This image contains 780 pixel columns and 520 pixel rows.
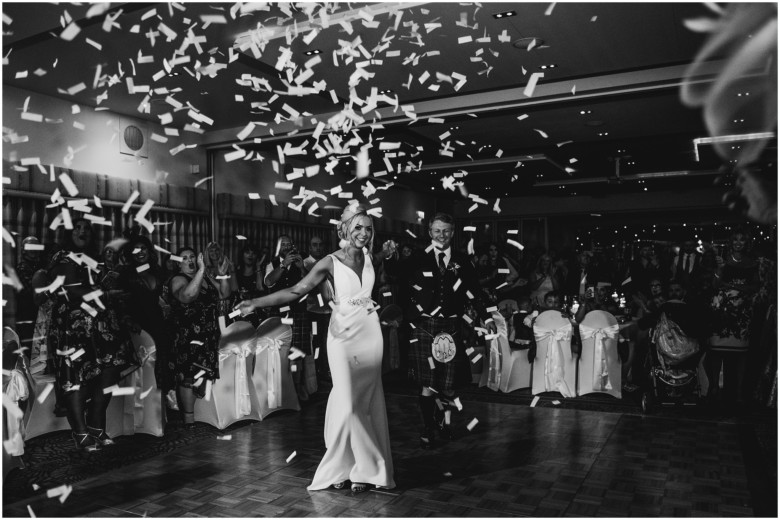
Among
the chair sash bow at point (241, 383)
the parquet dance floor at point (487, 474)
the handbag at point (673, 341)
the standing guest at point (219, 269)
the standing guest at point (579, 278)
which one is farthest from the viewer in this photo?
the standing guest at point (579, 278)

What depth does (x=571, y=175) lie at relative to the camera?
41.0 feet

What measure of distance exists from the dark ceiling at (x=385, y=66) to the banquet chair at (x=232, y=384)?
225 centimetres

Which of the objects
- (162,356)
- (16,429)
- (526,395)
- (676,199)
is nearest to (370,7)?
(162,356)

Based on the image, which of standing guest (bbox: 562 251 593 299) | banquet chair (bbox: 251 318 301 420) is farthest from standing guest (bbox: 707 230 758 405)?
banquet chair (bbox: 251 318 301 420)

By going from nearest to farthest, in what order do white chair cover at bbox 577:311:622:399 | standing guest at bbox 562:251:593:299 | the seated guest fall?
1. white chair cover at bbox 577:311:622:399
2. the seated guest
3. standing guest at bbox 562:251:593:299

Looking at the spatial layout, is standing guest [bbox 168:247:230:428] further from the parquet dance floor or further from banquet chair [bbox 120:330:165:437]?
the parquet dance floor

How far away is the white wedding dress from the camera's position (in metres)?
3.61

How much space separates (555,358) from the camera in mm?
6480

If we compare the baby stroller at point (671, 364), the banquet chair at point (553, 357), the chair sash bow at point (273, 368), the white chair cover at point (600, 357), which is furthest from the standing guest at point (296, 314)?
the baby stroller at point (671, 364)

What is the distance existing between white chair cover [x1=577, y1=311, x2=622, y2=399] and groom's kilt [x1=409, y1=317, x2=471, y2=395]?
6.99 feet

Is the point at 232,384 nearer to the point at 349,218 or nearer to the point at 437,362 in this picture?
the point at 437,362

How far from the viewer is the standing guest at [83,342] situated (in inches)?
177

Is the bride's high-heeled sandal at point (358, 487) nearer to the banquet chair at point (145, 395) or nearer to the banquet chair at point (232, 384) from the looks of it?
the banquet chair at point (232, 384)

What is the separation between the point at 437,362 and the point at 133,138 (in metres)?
5.18
